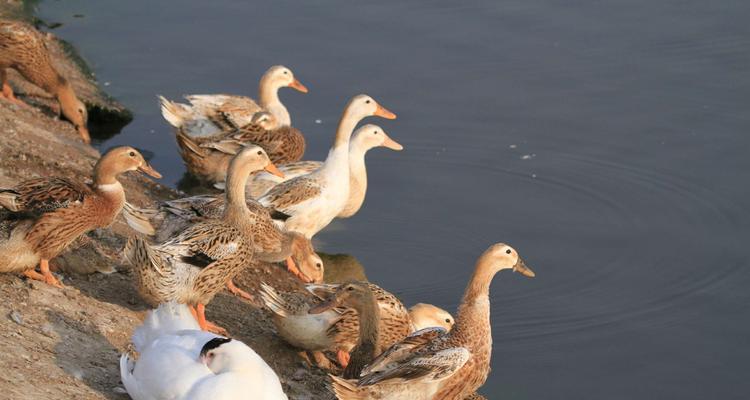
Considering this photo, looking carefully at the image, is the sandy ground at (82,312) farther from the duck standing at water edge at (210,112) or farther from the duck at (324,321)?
the duck standing at water edge at (210,112)

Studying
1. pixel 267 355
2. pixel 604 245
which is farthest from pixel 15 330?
pixel 604 245

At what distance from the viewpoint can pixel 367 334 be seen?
790 centimetres

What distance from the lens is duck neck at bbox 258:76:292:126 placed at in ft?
41.5

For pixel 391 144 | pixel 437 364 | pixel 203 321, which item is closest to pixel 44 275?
pixel 203 321

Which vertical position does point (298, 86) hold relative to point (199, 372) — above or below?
above

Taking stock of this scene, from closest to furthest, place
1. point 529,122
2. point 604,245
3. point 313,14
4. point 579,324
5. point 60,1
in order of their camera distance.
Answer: point 579,324, point 604,245, point 529,122, point 313,14, point 60,1

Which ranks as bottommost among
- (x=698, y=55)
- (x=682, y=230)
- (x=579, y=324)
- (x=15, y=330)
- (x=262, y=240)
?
(x=15, y=330)

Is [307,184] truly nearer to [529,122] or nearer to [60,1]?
[529,122]

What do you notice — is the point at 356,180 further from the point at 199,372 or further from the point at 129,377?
the point at 199,372

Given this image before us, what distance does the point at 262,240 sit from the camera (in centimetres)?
966

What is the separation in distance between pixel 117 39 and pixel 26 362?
32.0 feet

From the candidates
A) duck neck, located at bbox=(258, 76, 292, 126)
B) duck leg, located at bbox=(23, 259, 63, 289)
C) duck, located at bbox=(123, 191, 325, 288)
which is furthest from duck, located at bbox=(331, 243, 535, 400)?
duck neck, located at bbox=(258, 76, 292, 126)

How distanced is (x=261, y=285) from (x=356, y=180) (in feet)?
9.01

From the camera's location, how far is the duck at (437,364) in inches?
283
